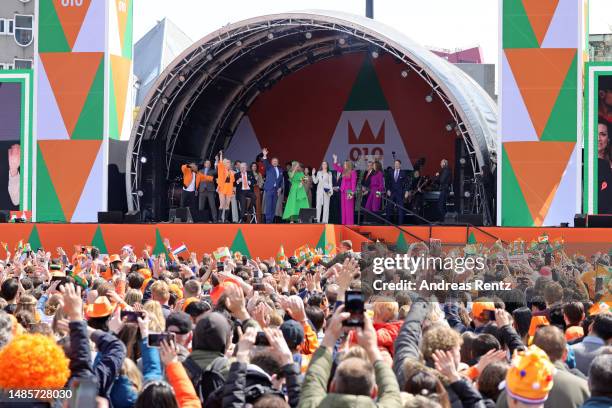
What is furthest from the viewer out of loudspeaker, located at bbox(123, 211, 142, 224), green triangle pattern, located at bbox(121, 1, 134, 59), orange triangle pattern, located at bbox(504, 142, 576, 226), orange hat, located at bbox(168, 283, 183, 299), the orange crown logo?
the orange crown logo

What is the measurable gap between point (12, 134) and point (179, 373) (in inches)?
723

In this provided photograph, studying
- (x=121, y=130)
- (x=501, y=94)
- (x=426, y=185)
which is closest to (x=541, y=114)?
(x=501, y=94)

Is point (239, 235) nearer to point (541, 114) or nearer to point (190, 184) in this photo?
point (190, 184)

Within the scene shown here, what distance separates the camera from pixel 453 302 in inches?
269

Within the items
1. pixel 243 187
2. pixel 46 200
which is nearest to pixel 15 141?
pixel 46 200

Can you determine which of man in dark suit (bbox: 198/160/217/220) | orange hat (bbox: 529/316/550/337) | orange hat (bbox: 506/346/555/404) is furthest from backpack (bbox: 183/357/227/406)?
man in dark suit (bbox: 198/160/217/220)

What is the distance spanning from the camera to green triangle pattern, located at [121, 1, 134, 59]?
875 inches

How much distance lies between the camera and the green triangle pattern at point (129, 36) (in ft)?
72.9

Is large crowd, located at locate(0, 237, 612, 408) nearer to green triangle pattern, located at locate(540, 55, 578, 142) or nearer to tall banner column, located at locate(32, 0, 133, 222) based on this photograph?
green triangle pattern, located at locate(540, 55, 578, 142)

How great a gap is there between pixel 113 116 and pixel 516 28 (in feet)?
27.2

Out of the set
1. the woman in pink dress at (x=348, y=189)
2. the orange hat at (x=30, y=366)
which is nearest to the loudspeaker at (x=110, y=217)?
the woman in pink dress at (x=348, y=189)

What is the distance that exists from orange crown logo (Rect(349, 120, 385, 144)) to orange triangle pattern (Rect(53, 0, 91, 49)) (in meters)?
7.68

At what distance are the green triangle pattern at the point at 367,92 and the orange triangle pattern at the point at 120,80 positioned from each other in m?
6.29

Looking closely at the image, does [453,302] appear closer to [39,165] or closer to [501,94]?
[501,94]
